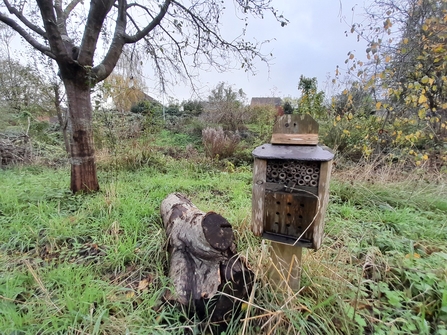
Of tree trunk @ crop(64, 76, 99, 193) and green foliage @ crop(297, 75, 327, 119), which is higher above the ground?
green foliage @ crop(297, 75, 327, 119)

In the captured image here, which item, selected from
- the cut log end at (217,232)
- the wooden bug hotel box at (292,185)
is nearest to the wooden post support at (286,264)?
the wooden bug hotel box at (292,185)

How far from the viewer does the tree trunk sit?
2559 mm

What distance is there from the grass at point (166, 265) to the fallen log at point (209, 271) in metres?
0.07

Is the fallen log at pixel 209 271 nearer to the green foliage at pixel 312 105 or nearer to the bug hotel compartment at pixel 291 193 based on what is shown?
the bug hotel compartment at pixel 291 193

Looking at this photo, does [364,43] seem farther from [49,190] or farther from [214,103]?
[214,103]

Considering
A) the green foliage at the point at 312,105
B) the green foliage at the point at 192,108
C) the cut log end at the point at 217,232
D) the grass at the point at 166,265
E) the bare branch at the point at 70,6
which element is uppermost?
the bare branch at the point at 70,6

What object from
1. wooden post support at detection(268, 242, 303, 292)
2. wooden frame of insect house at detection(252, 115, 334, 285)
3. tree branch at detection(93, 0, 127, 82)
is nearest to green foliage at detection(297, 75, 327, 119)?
tree branch at detection(93, 0, 127, 82)

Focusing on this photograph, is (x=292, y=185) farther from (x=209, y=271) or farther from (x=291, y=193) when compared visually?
(x=209, y=271)

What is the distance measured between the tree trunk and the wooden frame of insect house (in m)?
2.43

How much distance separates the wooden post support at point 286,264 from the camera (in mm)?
1226

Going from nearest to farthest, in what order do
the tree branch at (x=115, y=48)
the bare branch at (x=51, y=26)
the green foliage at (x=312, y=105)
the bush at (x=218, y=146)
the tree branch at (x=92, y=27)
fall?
the bare branch at (x=51, y=26), the tree branch at (x=92, y=27), the tree branch at (x=115, y=48), the green foliage at (x=312, y=105), the bush at (x=218, y=146)

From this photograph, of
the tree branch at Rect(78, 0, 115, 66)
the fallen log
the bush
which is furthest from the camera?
the bush

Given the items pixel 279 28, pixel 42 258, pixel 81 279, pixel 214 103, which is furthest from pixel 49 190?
pixel 214 103

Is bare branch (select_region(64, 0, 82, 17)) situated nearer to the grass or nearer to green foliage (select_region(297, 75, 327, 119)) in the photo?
the grass
